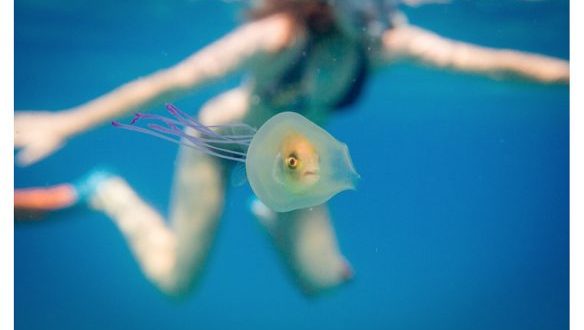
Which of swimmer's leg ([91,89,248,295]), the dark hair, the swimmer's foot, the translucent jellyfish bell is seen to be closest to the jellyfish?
the translucent jellyfish bell

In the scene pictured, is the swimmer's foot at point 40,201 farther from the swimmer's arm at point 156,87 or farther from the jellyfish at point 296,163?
the jellyfish at point 296,163

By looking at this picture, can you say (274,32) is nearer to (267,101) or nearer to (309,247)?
(267,101)

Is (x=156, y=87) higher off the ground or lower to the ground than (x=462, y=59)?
lower

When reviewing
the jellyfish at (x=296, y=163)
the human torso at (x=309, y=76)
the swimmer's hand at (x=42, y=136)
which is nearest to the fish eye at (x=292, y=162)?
the jellyfish at (x=296, y=163)

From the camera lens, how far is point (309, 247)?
163 inches

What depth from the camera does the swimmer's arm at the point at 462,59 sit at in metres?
4.27

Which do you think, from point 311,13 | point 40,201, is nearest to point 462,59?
point 311,13

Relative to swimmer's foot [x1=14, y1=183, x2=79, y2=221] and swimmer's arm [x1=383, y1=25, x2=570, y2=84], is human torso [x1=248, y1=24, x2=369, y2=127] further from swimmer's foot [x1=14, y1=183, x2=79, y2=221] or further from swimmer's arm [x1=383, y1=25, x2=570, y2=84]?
swimmer's foot [x1=14, y1=183, x2=79, y2=221]

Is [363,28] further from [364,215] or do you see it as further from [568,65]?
[364,215]

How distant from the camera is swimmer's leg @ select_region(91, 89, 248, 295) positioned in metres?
4.03

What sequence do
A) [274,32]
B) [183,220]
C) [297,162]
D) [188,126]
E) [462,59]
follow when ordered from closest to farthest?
[297,162], [188,126], [274,32], [183,220], [462,59]

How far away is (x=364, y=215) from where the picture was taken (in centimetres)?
1247

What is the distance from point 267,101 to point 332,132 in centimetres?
267
